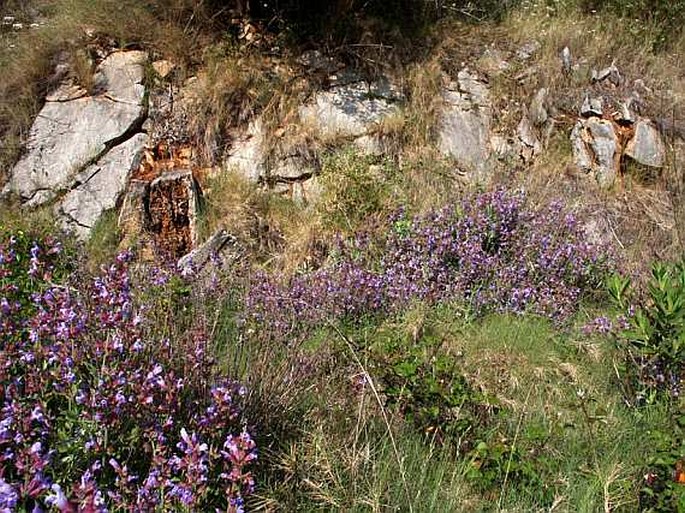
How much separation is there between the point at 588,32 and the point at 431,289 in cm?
486

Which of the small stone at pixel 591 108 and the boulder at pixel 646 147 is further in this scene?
the small stone at pixel 591 108

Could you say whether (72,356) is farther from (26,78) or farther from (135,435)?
(26,78)

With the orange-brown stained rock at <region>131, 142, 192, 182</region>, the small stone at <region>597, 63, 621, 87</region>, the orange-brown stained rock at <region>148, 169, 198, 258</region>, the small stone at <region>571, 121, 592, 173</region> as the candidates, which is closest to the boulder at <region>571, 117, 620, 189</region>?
the small stone at <region>571, 121, 592, 173</region>

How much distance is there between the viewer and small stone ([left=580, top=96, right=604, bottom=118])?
6.72 m

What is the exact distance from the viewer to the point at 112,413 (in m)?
1.88

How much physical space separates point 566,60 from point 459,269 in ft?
12.3

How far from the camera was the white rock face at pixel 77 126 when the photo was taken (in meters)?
6.62

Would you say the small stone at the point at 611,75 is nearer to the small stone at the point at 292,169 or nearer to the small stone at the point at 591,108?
the small stone at the point at 591,108

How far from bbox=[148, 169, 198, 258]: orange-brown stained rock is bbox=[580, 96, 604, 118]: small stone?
4064mm

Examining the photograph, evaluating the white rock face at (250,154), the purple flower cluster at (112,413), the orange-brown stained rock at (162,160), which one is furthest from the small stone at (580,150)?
the purple flower cluster at (112,413)

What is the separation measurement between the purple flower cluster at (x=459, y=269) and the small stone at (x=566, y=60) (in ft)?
8.00

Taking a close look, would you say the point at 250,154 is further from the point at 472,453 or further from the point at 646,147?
the point at 472,453

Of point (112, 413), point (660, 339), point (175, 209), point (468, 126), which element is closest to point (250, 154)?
point (175, 209)

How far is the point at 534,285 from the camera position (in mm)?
4730
